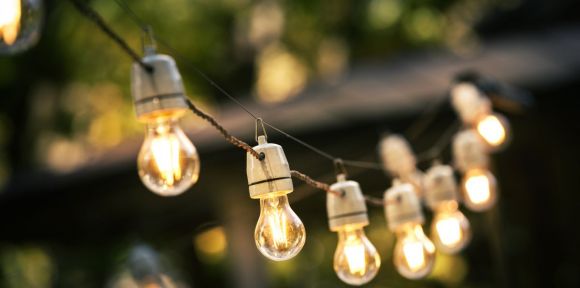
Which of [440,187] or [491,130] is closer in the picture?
[440,187]

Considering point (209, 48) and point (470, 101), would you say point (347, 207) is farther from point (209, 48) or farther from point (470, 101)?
point (209, 48)

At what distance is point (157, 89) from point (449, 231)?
2125 millimetres

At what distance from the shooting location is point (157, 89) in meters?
2.10

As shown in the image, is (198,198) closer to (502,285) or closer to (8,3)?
(502,285)

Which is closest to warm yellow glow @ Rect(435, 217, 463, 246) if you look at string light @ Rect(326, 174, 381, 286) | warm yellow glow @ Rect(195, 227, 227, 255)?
string light @ Rect(326, 174, 381, 286)

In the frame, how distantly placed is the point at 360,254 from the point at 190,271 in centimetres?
738

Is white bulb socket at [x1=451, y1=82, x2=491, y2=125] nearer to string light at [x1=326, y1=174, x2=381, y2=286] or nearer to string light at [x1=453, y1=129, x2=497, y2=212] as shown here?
string light at [x1=453, y1=129, x2=497, y2=212]

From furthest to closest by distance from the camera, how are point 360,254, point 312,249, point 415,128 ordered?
point 312,249
point 415,128
point 360,254

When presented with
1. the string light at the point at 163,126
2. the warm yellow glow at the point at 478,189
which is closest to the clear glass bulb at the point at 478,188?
the warm yellow glow at the point at 478,189

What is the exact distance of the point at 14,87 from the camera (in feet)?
37.5

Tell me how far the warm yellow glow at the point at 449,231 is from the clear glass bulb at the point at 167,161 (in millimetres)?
1951

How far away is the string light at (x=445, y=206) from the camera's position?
3822 millimetres

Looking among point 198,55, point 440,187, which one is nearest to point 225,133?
point 440,187

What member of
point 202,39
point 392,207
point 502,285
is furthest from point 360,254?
point 202,39
